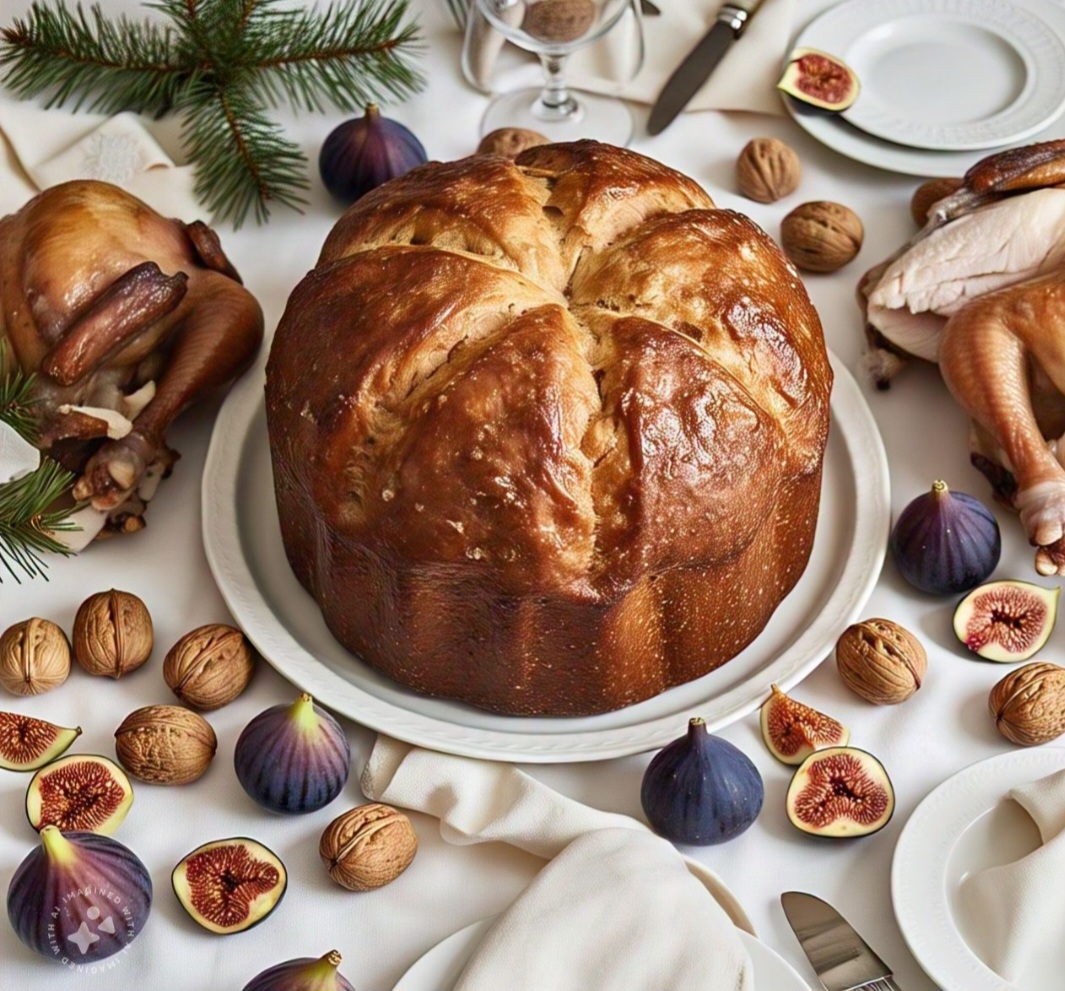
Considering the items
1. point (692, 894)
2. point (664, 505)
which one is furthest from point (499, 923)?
point (664, 505)

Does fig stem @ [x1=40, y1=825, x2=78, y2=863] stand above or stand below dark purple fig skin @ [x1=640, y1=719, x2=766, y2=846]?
below

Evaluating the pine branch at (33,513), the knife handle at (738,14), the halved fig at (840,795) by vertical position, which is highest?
the knife handle at (738,14)

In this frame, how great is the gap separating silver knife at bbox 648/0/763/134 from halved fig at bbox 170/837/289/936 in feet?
5.80

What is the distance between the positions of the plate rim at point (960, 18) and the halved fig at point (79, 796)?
6.20 feet

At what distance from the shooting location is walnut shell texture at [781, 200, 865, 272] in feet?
9.52

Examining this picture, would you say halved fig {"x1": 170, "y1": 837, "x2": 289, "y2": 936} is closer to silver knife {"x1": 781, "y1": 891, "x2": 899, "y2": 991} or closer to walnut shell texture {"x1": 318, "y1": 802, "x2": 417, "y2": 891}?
walnut shell texture {"x1": 318, "y1": 802, "x2": 417, "y2": 891}

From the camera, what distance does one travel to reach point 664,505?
6.86ft

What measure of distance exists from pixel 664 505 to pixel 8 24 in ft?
6.50

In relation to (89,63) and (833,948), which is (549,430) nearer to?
(833,948)

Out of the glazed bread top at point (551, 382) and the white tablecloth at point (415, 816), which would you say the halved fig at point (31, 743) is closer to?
the white tablecloth at point (415, 816)

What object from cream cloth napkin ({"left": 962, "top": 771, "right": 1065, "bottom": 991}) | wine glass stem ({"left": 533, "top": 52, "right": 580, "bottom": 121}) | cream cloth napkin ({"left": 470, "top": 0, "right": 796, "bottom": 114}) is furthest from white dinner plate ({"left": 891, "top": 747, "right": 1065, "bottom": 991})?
wine glass stem ({"left": 533, "top": 52, "right": 580, "bottom": 121})

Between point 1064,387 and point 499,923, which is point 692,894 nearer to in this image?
point 499,923

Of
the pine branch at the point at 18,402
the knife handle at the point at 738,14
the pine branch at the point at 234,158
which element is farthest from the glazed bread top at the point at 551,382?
the knife handle at the point at 738,14

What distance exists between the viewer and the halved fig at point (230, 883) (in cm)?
209
